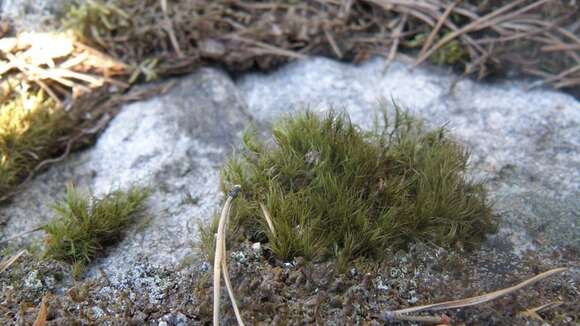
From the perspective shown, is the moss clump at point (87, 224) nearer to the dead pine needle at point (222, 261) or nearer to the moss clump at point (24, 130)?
the moss clump at point (24, 130)

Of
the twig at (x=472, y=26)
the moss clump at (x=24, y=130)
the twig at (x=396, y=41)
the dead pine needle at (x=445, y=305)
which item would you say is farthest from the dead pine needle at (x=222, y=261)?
the twig at (x=472, y=26)

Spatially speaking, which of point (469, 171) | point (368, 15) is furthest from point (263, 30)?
point (469, 171)

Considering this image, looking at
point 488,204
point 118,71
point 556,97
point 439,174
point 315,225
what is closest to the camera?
point 315,225

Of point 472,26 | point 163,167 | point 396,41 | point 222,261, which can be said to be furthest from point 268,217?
point 472,26

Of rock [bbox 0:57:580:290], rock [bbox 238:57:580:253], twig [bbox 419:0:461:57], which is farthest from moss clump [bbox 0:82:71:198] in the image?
twig [bbox 419:0:461:57]

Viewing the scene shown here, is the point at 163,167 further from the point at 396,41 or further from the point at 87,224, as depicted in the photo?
the point at 396,41

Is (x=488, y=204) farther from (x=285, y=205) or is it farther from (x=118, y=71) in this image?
(x=118, y=71)
